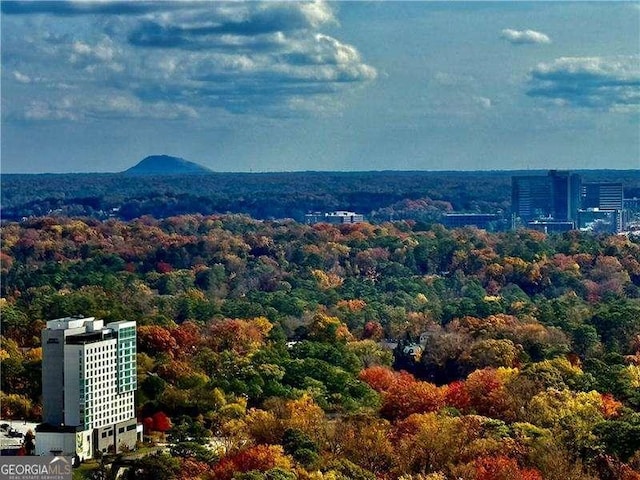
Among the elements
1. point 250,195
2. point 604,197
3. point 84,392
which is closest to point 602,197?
point 604,197

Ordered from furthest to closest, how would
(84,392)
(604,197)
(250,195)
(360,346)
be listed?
(250,195) < (604,197) < (360,346) < (84,392)

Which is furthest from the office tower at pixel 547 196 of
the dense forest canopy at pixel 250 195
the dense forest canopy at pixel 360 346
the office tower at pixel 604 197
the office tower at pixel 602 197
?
the dense forest canopy at pixel 360 346

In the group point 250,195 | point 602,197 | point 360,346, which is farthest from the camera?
point 250,195

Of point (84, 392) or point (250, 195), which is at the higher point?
point (250, 195)

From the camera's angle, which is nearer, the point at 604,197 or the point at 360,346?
the point at 360,346

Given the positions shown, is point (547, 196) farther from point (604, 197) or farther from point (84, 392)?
point (84, 392)

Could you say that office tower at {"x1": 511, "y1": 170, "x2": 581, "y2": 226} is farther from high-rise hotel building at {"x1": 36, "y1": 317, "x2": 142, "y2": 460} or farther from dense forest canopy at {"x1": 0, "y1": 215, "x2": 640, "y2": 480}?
high-rise hotel building at {"x1": 36, "y1": 317, "x2": 142, "y2": 460}

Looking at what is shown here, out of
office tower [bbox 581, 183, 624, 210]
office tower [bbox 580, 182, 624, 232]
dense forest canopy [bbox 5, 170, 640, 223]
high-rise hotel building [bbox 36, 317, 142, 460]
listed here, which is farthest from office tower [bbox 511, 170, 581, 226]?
high-rise hotel building [bbox 36, 317, 142, 460]
